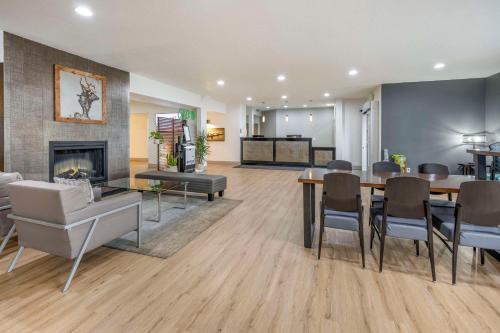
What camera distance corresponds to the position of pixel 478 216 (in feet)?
7.32

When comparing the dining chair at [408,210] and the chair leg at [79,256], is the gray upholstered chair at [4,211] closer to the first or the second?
the chair leg at [79,256]

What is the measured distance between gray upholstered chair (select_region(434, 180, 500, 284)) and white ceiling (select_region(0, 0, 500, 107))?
2263mm

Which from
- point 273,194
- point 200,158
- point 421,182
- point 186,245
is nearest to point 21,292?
point 186,245

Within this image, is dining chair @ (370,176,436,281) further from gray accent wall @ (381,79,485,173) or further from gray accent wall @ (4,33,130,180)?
gray accent wall @ (381,79,485,173)

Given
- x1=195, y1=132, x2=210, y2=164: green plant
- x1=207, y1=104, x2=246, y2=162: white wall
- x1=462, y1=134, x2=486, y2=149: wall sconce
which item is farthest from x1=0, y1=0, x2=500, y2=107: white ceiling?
x1=207, y1=104, x2=246, y2=162: white wall

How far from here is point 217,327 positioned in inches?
69.6

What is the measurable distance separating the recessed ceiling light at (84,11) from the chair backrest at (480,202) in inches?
176

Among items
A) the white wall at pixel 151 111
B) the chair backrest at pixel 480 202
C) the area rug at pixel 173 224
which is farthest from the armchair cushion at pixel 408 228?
the white wall at pixel 151 111

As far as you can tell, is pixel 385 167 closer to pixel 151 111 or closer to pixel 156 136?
pixel 156 136

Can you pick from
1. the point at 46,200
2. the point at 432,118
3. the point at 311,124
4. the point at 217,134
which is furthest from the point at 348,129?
the point at 46,200

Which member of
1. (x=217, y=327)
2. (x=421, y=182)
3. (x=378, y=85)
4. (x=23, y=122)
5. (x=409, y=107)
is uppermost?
(x=378, y=85)

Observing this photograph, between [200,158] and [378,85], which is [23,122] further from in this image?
[378,85]

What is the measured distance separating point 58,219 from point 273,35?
3.62 m

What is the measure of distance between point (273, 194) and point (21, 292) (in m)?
4.59
